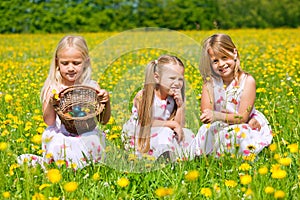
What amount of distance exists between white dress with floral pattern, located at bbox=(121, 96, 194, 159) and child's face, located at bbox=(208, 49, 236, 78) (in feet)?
1.52

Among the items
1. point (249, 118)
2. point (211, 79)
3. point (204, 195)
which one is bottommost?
point (204, 195)

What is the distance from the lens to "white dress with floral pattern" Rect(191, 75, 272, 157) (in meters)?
3.27

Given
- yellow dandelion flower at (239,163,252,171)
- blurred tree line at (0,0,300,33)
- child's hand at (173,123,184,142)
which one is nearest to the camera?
yellow dandelion flower at (239,163,252,171)

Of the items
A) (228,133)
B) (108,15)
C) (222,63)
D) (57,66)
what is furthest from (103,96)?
(108,15)

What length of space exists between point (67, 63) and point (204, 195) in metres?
1.42

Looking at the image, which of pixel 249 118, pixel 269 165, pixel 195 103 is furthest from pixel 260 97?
pixel 269 165

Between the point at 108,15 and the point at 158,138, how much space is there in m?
19.8

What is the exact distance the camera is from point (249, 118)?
3.64m

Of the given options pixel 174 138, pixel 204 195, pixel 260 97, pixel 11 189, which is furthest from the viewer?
pixel 260 97

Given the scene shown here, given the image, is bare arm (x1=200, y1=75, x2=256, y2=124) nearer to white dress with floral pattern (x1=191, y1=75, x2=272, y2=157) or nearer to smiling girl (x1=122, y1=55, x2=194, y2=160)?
white dress with floral pattern (x1=191, y1=75, x2=272, y2=157)

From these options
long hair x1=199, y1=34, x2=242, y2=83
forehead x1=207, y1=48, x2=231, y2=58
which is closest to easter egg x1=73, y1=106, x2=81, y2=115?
long hair x1=199, y1=34, x2=242, y2=83

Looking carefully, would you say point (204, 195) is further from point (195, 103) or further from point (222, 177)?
point (195, 103)

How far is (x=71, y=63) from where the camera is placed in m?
3.45

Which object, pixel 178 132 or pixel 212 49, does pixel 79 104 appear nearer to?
pixel 178 132
